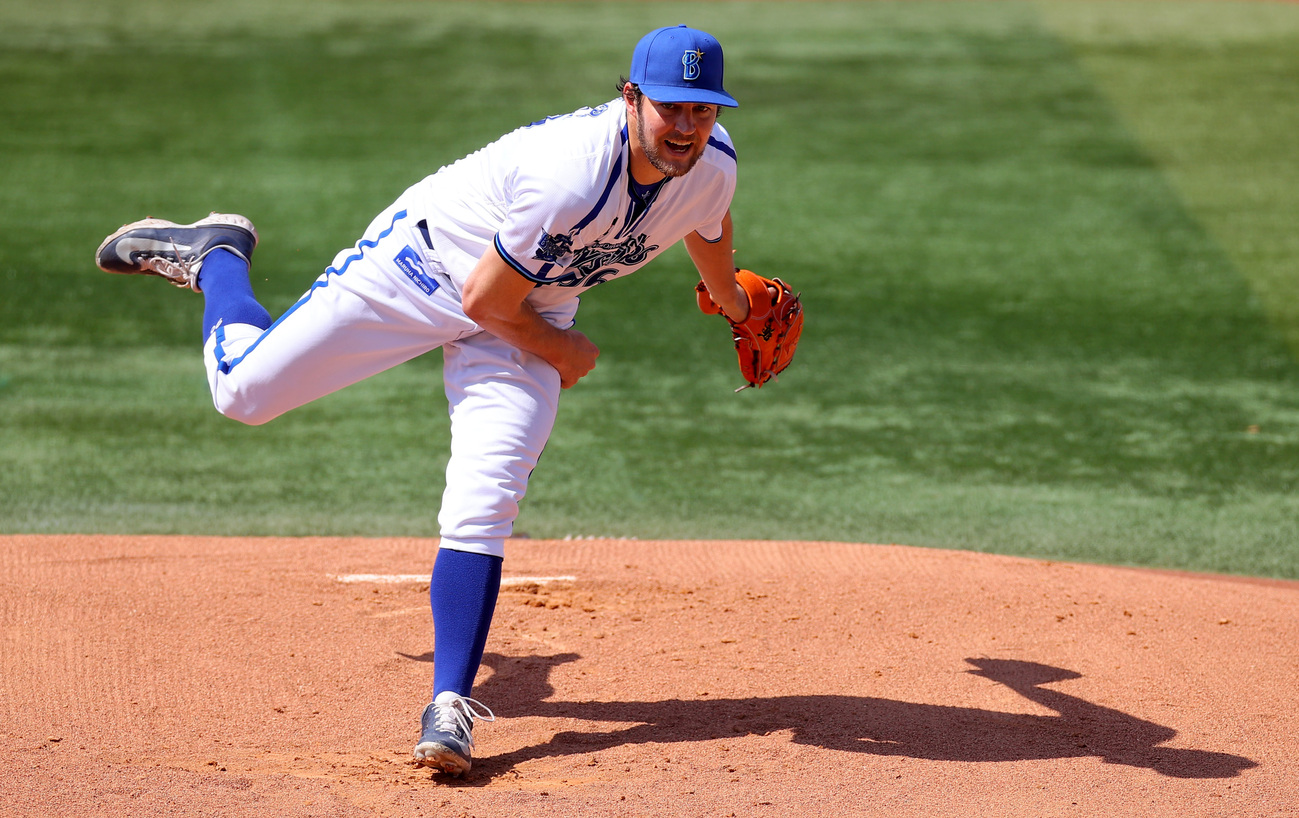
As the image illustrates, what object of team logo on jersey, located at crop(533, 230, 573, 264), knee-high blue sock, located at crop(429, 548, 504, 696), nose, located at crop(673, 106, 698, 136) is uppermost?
nose, located at crop(673, 106, 698, 136)

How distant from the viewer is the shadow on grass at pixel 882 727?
128 inches

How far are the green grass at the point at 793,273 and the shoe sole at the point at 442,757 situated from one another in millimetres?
2602

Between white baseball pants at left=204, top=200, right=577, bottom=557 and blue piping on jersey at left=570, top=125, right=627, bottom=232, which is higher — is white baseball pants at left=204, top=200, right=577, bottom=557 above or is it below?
below

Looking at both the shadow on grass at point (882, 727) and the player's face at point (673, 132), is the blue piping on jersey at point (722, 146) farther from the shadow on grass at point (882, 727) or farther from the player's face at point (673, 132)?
the shadow on grass at point (882, 727)

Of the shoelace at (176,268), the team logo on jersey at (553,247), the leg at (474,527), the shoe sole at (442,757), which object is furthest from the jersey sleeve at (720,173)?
the shoelace at (176,268)

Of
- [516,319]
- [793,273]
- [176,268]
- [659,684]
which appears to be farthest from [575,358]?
[793,273]

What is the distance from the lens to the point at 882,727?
343 cm

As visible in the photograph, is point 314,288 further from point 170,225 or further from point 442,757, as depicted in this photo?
point 442,757

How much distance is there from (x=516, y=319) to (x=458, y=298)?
8.1 inches

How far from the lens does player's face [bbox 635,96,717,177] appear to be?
9.75 feet

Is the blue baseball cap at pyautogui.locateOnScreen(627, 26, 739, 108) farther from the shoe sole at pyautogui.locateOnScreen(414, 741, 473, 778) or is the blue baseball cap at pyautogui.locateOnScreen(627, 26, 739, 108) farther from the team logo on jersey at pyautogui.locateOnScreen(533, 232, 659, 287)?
the shoe sole at pyautogui.locateOnScreen(414, 741, 473, 778)

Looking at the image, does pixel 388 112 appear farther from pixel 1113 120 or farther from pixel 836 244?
pixel 1113 120

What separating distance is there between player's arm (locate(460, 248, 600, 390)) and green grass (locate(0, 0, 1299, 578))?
2.40 metres

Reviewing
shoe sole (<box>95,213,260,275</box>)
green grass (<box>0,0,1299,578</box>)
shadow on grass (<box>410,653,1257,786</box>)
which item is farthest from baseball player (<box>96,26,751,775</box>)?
green grass (<box>0,0,1299,578</box>)
